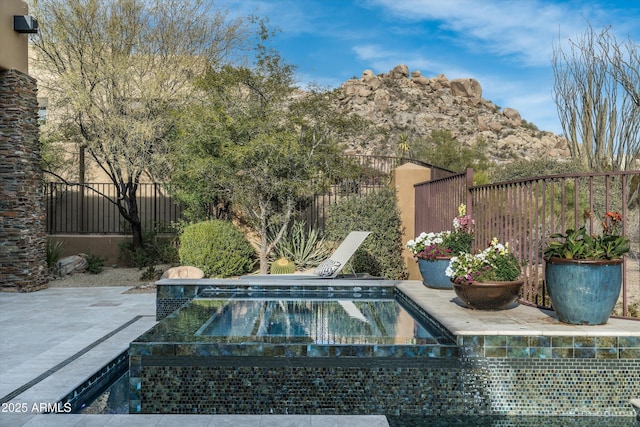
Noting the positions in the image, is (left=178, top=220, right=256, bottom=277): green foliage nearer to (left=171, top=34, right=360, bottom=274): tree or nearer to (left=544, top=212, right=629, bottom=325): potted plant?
(left=171, top=34, right=360, bottom=274): tree

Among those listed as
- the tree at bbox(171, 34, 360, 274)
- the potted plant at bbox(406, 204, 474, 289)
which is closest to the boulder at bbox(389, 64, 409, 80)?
the tree at bbox(171, 34, 360, 274)

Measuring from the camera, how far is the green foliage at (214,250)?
10.9m

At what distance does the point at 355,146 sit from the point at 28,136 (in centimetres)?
2859

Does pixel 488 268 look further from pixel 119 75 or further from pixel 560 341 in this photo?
pixel 119 75

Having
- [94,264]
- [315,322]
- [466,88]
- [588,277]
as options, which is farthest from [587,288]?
[466,88]

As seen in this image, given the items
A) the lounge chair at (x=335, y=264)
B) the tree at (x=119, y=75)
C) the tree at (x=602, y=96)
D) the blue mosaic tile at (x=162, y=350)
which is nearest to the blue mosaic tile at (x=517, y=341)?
the blue mosaic tile at (x=162, y=350)

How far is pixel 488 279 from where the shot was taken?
17.2 ft

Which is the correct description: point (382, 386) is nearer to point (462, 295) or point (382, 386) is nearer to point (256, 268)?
point (462, 295)

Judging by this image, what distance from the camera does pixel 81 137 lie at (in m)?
13.3

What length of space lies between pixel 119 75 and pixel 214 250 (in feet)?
15.9

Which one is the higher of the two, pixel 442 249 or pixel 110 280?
pixel 442 249

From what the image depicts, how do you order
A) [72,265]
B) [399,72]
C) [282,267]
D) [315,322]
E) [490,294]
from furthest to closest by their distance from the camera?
[399,72] < [72,265] < [282,267] < [315,322] < [490,294]

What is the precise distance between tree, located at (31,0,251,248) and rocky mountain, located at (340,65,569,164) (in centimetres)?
2395

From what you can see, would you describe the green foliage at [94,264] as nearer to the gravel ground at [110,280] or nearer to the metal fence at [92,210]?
the gravel ground at [110,280]
